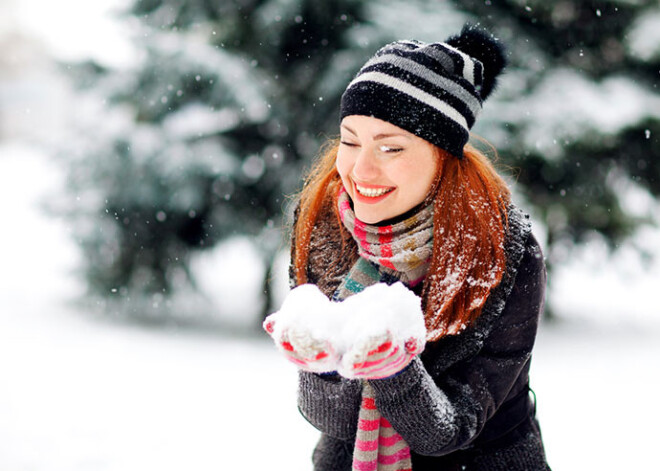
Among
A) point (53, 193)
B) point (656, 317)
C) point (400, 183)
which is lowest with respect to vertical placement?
point (400, 183)

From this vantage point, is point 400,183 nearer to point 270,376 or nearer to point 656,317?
point 270,376

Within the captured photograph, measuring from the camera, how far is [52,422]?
3678mm

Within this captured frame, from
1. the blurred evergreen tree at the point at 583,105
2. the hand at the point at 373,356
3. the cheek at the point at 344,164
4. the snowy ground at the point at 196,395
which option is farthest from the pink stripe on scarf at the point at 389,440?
the blurred evergreen tree at the point at 583,105

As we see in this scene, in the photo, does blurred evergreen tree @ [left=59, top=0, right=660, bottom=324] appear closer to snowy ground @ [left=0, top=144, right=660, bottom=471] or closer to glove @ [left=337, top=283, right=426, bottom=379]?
snowy ground @ [left=0, top=144, right=660, bottom=471]

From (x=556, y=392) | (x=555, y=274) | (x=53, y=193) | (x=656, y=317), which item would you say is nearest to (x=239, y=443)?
(x=556, y=392)

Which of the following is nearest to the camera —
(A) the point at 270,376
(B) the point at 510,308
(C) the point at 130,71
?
(B) the point at 510,308

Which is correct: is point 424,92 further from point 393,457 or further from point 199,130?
point 199,130

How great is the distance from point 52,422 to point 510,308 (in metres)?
3.29

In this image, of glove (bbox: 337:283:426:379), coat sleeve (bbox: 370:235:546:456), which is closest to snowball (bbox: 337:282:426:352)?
glove (bbox: 337:283:426:379)

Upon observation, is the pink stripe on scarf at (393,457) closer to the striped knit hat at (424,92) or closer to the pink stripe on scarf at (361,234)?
the pink stripe on scarf at (361,234)

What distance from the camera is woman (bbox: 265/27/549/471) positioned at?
3.91 feet

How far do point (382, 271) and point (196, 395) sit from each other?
3.27 metres

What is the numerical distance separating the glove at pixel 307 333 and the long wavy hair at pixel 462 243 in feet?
1.06

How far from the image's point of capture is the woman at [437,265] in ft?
3.91
